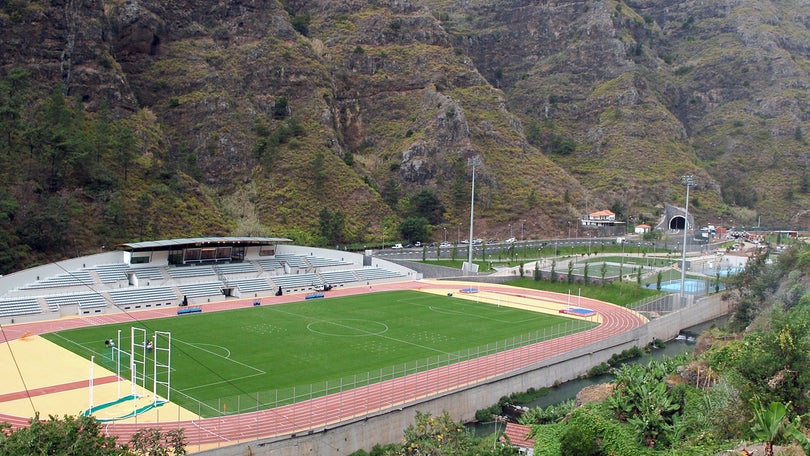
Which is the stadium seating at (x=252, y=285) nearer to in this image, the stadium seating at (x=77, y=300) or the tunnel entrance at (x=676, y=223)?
the stadium seating at (x=77, y=300)

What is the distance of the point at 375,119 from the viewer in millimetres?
127812

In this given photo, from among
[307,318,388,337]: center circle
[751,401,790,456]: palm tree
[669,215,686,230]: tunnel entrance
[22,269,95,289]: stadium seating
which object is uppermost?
[669,215,686,230]: tunnel entrance

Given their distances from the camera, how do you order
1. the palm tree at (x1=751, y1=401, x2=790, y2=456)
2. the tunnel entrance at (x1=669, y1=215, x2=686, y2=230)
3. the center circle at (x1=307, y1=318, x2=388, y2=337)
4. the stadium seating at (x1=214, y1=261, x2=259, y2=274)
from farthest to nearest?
the tunnel entrance at (x1=669, y1=215, x2=686, y2=230) → the stadium seating at (x1=214, y1=261, x2=259, y2=274) → the center circle at (x1=307, y1=318, x2=388, y2=337) → the palm tree at (x1=751, y1=401, x2=790, y2=456)

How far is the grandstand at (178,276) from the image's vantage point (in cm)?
5319

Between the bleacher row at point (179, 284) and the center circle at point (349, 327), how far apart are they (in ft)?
50.3

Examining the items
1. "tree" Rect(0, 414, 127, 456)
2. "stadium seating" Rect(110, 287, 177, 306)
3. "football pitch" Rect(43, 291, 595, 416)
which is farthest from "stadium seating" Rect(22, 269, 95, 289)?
"tree" Rect(0, 414, 127, 456)

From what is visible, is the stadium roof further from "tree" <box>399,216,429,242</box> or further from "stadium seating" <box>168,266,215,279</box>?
"tree" <box>399,216,429,242</box>

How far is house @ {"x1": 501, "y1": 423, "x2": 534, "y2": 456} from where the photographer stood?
24750 mm

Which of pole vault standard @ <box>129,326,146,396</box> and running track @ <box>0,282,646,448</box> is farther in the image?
pole vault standard @ <box>129,326,146,396</box>

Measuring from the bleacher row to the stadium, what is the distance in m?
0.17

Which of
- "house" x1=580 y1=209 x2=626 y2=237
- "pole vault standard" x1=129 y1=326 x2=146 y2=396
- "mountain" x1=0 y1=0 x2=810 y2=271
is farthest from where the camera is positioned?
"house" x1=580 y1=209 x2=626 y2=237

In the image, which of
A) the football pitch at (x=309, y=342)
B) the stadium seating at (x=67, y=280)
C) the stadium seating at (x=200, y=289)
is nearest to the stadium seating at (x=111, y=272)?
the stadium seating at (x=67, y=280)

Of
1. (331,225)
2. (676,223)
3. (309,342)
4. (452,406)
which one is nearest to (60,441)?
(452,406)

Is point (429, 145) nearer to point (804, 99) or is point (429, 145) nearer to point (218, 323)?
point (218, 323)
